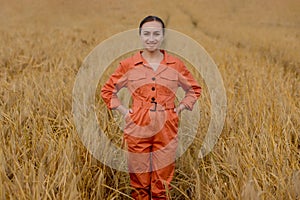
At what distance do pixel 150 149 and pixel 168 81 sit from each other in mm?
317

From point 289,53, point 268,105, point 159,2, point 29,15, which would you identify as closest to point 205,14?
point 159,2

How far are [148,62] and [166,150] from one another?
1.30 feet

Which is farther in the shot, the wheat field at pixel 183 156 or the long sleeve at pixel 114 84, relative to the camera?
the long sleeve at pixel 114 84

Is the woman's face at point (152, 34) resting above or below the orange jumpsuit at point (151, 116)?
above

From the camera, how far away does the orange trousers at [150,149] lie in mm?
1555

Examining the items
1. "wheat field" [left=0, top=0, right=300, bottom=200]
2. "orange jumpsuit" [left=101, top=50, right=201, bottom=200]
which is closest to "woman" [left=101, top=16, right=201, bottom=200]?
"orange jumpsuit" [left=101, top=50, right=201, bottom=200]

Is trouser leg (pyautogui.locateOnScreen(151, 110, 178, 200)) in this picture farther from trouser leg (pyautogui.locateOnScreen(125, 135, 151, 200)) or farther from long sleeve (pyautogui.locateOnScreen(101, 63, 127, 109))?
long sleeve (pyautogui.locateOnScreen(101, 63, 127, 109))

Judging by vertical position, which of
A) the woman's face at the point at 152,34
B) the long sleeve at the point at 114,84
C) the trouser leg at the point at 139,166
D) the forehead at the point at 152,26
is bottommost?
the trouser leg at the point at 139,166

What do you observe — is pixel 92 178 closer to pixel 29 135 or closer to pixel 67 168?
pixel 67 168

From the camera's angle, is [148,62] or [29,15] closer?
[148,62]

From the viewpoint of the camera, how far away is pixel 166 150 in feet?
5.25

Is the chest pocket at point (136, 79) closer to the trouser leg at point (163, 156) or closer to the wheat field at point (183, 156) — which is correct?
the trouser leg at point (163, 156)

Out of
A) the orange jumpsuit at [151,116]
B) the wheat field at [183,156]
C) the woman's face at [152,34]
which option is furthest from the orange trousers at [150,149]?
the woman's face at [152,34]

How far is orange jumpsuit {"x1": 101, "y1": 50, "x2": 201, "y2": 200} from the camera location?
61.3 inches
